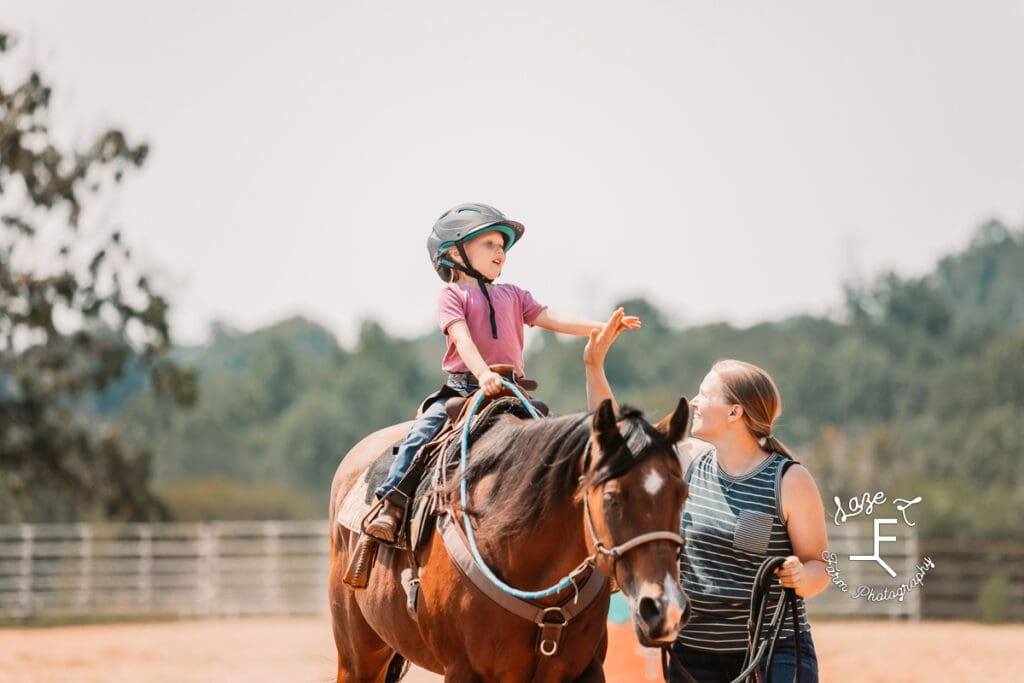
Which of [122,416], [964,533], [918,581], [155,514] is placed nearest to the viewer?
[918,581]

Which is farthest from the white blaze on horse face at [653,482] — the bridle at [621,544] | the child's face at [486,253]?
the child's face at [486,253]

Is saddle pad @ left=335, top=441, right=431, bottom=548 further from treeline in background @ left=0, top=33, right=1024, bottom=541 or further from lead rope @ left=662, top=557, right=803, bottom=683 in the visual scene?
treeline in background @ left=0, top=33, right=1024, bottom=541

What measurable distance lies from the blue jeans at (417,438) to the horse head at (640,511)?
3.30 feet

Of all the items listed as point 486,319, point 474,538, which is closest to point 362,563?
point 474,538

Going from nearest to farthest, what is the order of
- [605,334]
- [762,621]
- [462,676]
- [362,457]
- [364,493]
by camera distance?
[762,621], [462,676], [605,334], [364,493], [362,457]

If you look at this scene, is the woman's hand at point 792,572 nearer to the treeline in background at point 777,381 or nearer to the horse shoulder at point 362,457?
the horse shoulder at point 362,457

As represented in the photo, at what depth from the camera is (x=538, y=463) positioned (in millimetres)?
4055

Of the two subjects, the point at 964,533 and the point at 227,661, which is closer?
the point at 227,661

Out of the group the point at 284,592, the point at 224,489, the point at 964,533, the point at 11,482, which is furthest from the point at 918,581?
the point at 224,489

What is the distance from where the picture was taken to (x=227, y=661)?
15.2 m

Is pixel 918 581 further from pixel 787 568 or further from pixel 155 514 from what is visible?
pixel 155 514

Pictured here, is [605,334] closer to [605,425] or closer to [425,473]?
[605,425]

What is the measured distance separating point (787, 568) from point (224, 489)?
44632mm

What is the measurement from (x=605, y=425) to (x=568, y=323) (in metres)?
1.02
